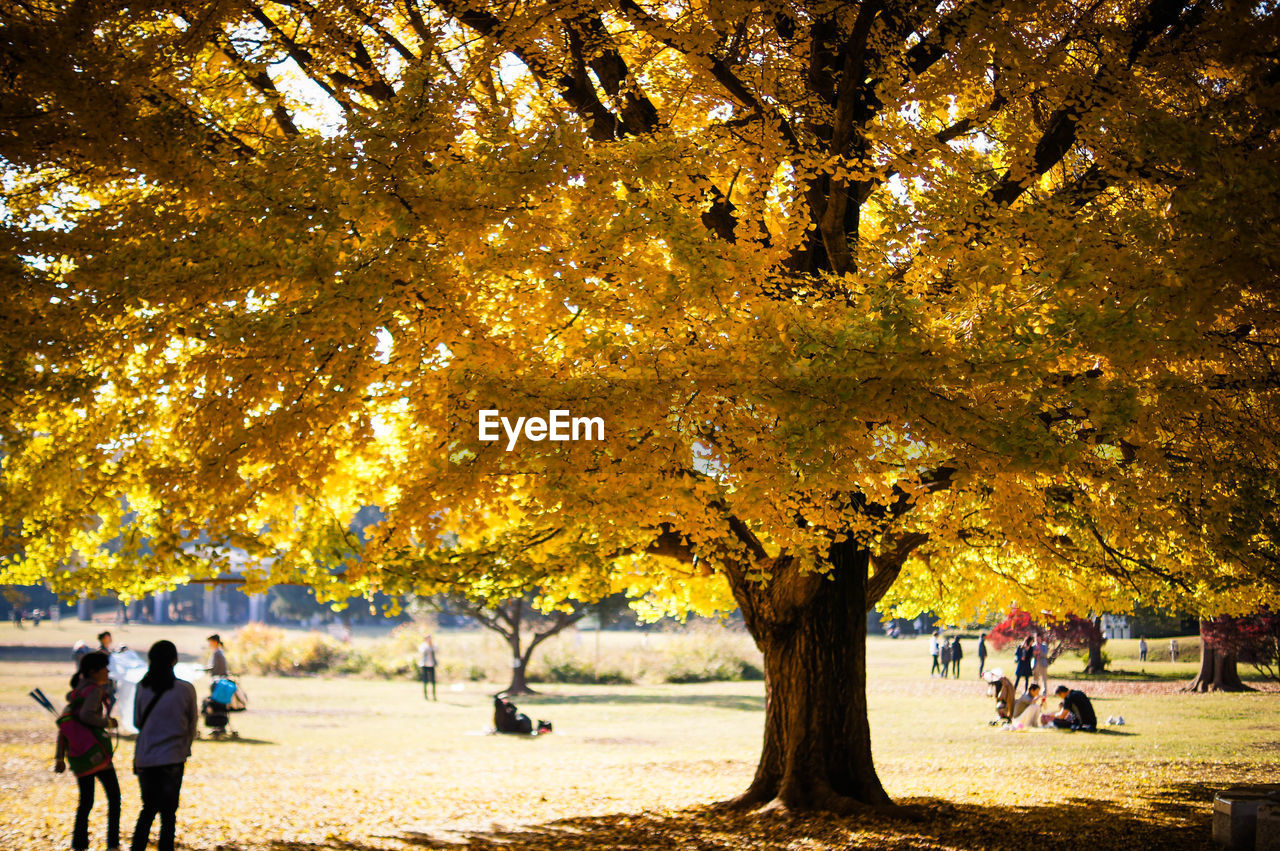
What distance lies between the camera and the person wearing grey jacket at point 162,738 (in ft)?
20.6

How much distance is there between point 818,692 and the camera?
9875 millimetres

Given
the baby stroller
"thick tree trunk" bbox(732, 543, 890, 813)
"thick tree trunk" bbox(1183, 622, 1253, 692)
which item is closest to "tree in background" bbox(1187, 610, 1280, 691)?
"thick tree trunk" bbox(1183, 622, 1253, 692)

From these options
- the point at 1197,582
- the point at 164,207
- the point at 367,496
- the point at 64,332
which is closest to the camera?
the point at 64,332

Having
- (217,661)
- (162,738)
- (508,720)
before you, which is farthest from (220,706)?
(162,738)

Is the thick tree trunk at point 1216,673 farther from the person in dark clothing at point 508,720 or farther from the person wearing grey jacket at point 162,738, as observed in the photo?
the person wearing grey jacket at point 162,738

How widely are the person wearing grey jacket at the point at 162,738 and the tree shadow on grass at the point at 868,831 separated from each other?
2322mm

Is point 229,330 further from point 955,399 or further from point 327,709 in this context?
point 327,709

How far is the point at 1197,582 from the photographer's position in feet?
38.2

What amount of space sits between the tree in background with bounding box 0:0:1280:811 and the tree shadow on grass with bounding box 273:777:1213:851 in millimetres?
754

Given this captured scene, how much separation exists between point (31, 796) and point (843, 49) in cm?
1113

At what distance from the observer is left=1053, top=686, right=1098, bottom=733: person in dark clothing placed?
717 inches

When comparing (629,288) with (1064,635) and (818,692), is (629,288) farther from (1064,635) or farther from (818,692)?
(1064,635)

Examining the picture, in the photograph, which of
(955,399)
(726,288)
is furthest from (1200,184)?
(726,288)

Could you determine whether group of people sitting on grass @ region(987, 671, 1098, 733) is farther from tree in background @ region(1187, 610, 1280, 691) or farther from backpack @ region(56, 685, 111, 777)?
backpack @ region(56, 685, 111, 777)
